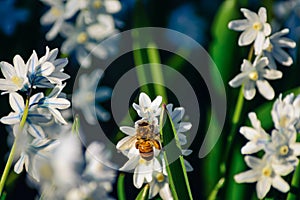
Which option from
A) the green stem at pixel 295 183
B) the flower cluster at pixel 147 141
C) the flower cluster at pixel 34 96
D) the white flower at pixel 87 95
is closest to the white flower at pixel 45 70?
the flower cluster at pixel 34 96

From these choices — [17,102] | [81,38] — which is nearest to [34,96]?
[17,102]

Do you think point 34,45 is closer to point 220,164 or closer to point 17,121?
point 220,164

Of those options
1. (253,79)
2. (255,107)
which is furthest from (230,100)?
(253,79)

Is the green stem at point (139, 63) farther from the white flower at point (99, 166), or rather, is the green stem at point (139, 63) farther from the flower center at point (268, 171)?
the flower center at point (268, 171)

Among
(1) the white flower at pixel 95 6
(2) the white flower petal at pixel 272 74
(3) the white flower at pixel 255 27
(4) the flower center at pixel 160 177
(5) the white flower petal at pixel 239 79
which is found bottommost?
(4) the flower center at pixel 160 177

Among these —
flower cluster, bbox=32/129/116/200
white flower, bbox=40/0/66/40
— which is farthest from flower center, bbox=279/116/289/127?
white flower, bbox=40/0/66/40

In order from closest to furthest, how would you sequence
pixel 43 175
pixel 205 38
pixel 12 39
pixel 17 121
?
pixel 17 121 → pixel 43 175 → pixel 12 39 → pixel 205 38

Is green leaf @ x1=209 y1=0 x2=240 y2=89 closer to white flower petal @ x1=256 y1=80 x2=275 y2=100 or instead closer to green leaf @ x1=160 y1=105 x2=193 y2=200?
white flower petal @ x1=256 y1=80 x2=275 y2=100
